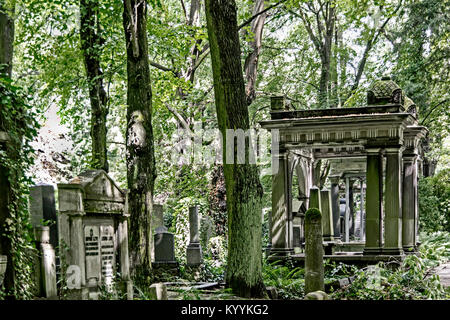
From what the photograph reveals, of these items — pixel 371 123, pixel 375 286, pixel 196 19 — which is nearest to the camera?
pixel 375 286

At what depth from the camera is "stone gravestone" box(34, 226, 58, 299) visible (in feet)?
27.3

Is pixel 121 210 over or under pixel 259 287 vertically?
over

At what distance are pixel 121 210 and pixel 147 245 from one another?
1219mm

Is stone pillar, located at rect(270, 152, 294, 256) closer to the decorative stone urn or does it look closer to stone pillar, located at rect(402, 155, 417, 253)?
stone pillar, located at rect(402, 155, 417, 253)

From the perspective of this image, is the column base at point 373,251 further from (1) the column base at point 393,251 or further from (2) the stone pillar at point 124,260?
(2) the stone pillar at point 124,260

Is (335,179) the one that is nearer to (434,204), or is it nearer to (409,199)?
(434,204)

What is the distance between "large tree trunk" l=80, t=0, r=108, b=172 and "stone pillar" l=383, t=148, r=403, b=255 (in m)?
6.98

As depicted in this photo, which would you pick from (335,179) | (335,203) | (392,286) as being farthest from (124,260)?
(335,179)

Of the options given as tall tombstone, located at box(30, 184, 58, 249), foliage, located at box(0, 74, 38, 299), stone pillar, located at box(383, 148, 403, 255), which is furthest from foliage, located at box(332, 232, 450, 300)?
foliage, located at box(0, 74, 38, 299)

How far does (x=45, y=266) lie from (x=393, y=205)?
384 inches

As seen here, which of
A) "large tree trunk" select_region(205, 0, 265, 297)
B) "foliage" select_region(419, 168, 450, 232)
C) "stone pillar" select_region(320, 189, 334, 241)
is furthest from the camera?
"foliage" select_region(419, 168, 450, 232)

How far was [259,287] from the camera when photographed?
1060 cm
